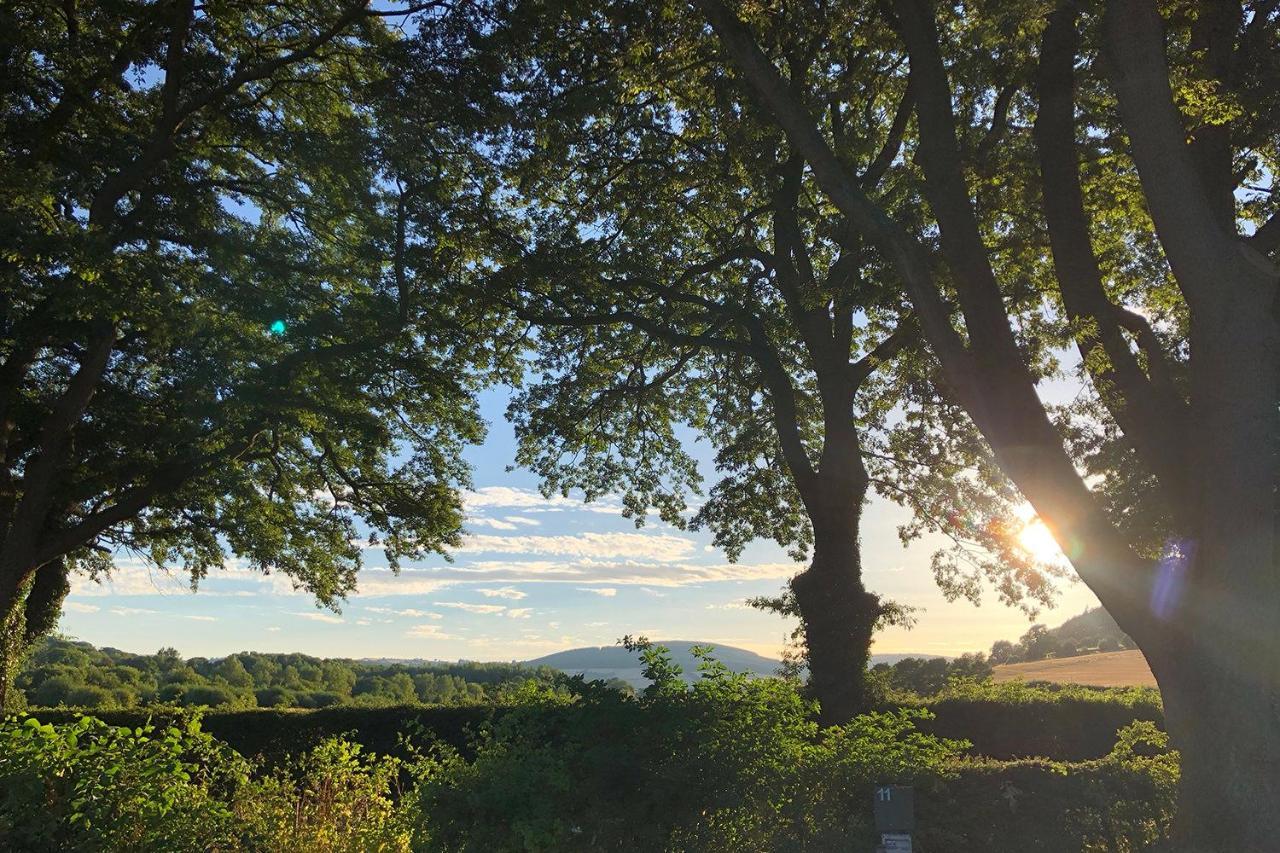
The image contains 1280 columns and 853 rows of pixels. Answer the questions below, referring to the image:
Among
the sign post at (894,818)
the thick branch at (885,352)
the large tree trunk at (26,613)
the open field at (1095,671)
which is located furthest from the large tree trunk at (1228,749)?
the large tree trunk at (26,613)

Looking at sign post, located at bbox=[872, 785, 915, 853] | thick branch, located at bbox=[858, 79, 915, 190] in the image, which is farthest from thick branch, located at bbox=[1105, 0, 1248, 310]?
thick branch, located at bbox=[858, 79, 915, 190]

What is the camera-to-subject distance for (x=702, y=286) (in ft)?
55.0

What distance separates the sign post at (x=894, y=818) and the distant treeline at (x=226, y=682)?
41.2ft

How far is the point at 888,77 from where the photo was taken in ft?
41.2

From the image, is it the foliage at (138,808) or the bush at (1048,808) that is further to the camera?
the bush at (1048,808)

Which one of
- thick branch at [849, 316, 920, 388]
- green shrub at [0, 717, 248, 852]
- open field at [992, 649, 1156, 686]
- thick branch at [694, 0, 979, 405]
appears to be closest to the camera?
green shrub at [0, 717, 248, 852]

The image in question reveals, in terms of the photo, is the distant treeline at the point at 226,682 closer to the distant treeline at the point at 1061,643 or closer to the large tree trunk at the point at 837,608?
the large tree trunk at the point at 837,608

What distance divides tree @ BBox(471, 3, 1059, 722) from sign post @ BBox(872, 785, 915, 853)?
21.7ft

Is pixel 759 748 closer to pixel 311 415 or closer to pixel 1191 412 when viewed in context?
pixel 1191 412

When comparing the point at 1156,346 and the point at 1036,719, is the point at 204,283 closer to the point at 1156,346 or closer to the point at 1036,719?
the point at 1156,346

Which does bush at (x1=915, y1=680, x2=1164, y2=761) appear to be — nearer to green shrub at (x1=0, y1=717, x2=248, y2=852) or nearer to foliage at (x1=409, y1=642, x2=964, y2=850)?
foliage at (x1=409, y1=642, x2=964, y2=850)

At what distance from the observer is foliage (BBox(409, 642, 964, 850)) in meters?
5.56

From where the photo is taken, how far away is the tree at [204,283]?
1380cm

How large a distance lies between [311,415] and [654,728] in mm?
10058
